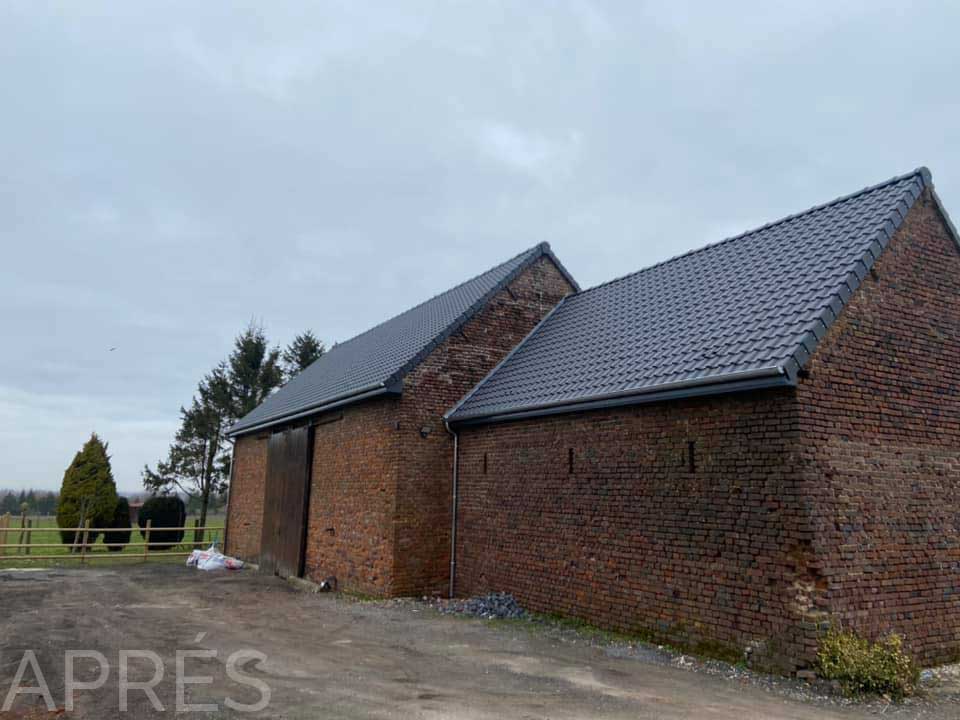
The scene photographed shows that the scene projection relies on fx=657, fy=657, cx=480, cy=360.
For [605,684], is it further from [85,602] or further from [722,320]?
[85,602]

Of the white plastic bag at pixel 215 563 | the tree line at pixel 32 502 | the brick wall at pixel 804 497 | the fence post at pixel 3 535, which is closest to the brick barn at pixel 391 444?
the white plastic bag at pixel 215 563

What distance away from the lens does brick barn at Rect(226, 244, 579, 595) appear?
486 inches

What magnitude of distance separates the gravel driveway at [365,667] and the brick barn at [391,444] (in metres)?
1.30

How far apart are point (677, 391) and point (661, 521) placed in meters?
1.66

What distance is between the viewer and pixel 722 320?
29.5 feet

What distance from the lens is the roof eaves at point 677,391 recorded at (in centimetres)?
694

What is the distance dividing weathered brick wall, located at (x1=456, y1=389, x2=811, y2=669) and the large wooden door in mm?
5671

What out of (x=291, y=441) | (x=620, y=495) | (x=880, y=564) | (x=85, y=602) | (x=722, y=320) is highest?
(x=722, y=320)

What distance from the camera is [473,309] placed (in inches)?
555

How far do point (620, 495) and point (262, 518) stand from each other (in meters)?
12.9

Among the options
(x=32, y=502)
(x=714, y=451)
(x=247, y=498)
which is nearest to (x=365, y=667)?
(x=714, y=451)

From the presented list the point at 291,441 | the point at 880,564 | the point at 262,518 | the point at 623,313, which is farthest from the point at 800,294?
the point at 262,518

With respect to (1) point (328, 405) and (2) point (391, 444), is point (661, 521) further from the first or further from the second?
(1) point (328, 405)

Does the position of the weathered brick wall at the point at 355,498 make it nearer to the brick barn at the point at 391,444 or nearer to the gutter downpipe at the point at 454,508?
the brick barn at the point at 391,444
